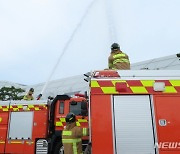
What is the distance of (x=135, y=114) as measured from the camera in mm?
4059

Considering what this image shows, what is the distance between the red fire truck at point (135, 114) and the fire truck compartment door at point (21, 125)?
19.8 ft

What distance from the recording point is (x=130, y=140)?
13.0ft

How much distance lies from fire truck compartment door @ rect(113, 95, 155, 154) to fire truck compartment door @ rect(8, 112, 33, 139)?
627 centimetres

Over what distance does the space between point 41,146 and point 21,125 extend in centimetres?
100

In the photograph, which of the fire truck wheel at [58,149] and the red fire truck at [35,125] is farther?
the red fire truck at [35,125]

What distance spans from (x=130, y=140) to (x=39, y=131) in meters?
6.34

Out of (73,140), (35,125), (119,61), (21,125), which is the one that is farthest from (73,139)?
(21,125)

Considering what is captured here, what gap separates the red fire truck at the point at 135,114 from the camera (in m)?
3.94

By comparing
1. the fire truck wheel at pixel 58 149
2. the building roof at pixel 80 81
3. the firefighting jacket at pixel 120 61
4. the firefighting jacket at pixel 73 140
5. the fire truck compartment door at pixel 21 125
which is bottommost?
the fire truck wheel at pixel 58 149

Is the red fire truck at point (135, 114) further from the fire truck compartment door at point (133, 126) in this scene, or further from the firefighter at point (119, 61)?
the firefighter at point (119, 61)

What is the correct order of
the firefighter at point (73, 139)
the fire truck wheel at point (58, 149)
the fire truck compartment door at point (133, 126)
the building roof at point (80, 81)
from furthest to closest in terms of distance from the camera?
the building roof at point (80, 81), the fire truck wheel at point (58, 149), the firefighter at point (73, 139), the fire truck compartment door at point (133, 126)

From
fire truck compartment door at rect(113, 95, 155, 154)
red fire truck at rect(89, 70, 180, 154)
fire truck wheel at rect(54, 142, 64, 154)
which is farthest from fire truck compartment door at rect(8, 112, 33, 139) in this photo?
fire truck compartment door at rect(113, 95, 155, 154)

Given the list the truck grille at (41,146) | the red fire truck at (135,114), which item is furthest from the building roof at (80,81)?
the red fire truck at (135,114)

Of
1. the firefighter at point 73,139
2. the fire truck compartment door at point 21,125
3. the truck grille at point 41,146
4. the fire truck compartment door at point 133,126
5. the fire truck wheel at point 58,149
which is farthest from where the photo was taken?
the fire truck compartment door at point 21,125
